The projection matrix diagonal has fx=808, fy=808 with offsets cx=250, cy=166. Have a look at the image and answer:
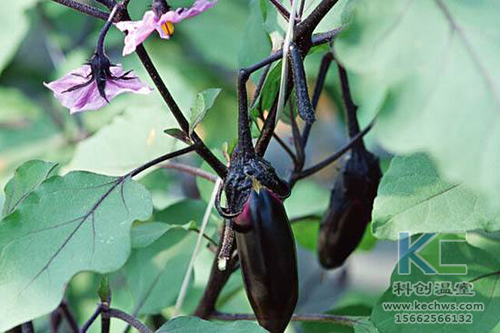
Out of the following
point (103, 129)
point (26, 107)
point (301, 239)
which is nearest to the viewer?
point (103, 129)

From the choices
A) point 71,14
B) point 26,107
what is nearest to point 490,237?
point 26,107

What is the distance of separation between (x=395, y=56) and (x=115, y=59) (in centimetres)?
150

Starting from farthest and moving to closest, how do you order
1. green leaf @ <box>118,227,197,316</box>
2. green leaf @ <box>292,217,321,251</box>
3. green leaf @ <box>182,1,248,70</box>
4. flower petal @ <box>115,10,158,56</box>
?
green leaf @ <box>182,1,248,70</box> < green leaf @ <box>292,217,321,251</box> < green leaf @ <box>118,227,197,316</box> < flower petal @ <box>115,10,158,56</box>

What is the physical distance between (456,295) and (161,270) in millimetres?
325

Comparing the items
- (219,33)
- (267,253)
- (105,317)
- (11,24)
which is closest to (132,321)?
(105,317)

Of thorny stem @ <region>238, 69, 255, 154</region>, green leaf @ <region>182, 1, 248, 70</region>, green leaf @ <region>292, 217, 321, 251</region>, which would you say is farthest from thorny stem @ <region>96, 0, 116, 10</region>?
green leaf @ <region>182, 1, 248, 70</region>

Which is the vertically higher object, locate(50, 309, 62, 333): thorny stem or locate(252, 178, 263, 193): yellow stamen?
locate(252, 178, 263, 193): yellow stamen

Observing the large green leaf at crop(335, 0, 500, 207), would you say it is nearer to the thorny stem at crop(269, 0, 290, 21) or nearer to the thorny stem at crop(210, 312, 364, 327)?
the thorny stem at crop(269, 0, 290, 21)

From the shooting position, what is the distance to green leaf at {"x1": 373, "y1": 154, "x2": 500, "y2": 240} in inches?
21.6

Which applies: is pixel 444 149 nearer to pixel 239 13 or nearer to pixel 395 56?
pixel 395 56

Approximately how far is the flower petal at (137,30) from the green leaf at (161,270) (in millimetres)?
333

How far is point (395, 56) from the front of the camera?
40 centimetres

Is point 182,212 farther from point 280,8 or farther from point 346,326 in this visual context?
point 280,8
